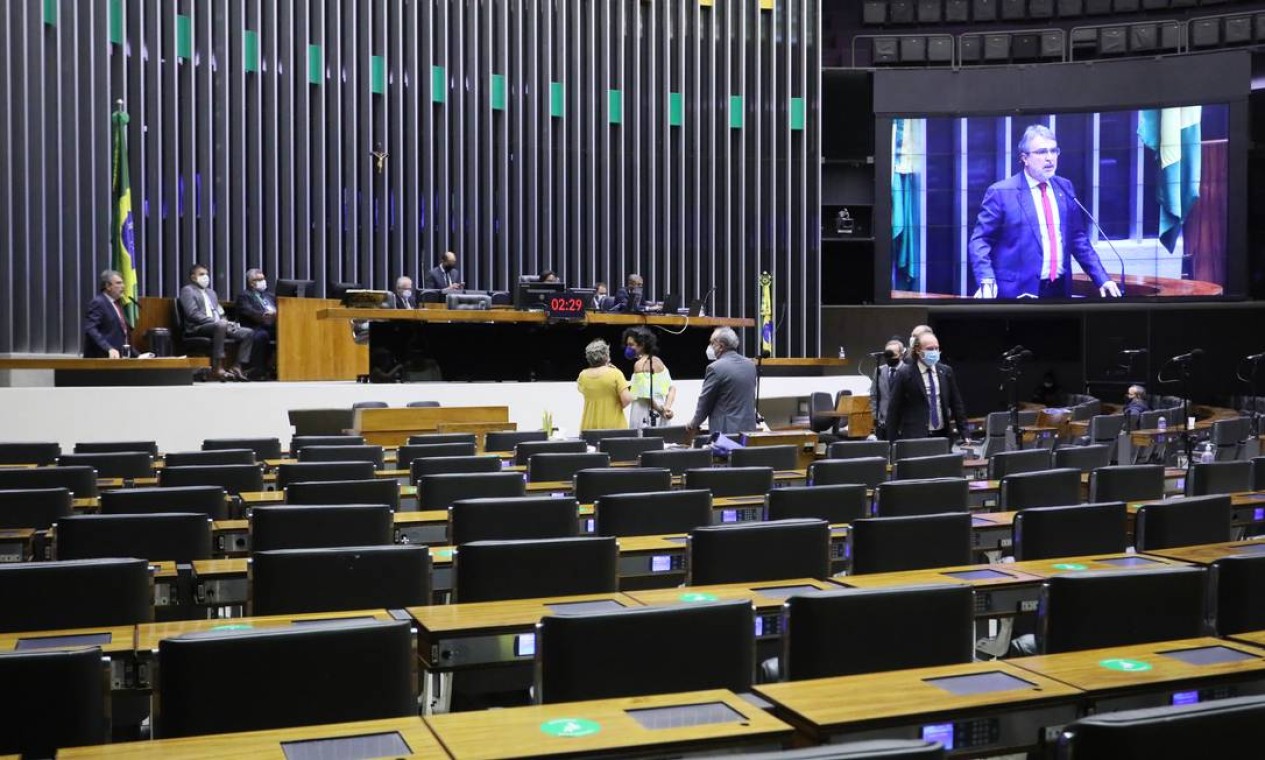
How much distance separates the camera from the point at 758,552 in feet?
13.7

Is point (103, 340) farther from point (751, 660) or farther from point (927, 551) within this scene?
point (751, 660)

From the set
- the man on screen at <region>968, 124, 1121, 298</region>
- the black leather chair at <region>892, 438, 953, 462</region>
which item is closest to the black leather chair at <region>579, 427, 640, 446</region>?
the black leather chair at <region>892, 438, 953, 462</region>

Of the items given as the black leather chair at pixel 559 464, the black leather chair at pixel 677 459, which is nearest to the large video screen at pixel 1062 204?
the black leather chair at pixel 677 459

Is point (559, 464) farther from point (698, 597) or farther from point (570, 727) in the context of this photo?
point (570, 727)

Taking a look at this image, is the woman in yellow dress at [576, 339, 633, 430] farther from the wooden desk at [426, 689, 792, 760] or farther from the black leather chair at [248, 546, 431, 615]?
the wooden desk at [426, 689, 792, 760]

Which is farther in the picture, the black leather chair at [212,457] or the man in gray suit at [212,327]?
the man in gray suit at [212,327]

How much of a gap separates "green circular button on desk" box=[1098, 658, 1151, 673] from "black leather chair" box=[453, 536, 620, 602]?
5.20 feet

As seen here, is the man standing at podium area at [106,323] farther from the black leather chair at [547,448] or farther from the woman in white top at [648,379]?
the black leather chair at [547,448]

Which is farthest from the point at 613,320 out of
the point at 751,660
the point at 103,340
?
the point at 751,660

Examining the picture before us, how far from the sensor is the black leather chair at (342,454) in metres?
7.56

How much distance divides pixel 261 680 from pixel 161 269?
44.7 ft

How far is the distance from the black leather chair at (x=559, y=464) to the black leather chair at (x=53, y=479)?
210cm

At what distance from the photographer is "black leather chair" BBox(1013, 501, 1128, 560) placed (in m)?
4.66

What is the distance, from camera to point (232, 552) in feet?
16.2
